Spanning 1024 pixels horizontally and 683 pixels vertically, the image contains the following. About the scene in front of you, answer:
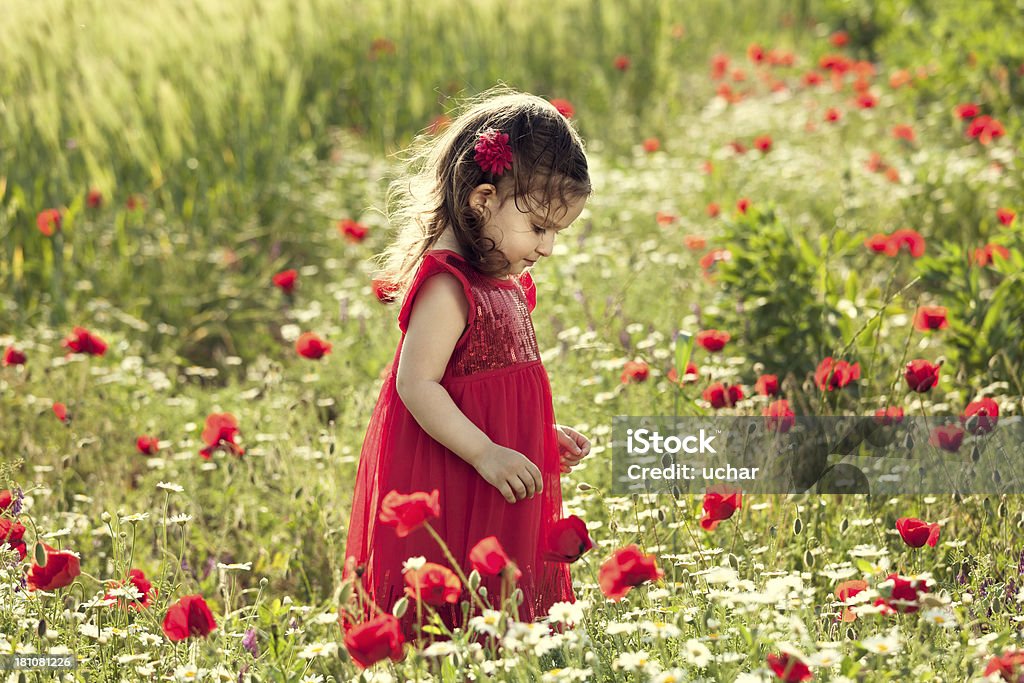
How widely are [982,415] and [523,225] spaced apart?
100cm

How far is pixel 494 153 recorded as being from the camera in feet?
7.14

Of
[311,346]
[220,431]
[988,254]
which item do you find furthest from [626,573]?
[988,254]

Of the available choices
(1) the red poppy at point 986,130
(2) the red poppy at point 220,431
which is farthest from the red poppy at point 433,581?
(1) the red poppy at point 986,130

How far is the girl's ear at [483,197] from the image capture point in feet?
7.29

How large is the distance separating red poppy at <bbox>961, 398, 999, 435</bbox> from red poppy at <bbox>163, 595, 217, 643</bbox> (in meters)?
1.53

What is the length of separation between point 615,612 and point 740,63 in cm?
856

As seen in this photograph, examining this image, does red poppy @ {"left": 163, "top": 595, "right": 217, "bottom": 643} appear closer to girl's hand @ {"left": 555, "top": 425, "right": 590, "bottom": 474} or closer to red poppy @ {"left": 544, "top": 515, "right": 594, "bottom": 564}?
red poppy @ {"left": 544, "top": 515, "right": 594, "bottom": 564}

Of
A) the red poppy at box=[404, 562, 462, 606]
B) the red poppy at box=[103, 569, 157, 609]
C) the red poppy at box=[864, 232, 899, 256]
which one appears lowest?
the red poppy at box=[103, 569, 157, 609]

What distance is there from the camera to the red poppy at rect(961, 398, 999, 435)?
93.3 inches

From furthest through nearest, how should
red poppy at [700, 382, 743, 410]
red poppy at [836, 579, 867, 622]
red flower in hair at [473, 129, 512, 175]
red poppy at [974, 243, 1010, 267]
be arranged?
red poppy at [974, 243, 1010, 267] < red poppy at [700, 382, 743, 410] < red flower in hair at [473, 129, 512, 175] < red poppy at [836, 579, 867, 622]

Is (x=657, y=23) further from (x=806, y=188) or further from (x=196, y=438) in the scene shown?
(x=196, y=438)

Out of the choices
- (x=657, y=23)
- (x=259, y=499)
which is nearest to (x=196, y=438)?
(x=259, y=499)

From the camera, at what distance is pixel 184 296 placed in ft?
16.4

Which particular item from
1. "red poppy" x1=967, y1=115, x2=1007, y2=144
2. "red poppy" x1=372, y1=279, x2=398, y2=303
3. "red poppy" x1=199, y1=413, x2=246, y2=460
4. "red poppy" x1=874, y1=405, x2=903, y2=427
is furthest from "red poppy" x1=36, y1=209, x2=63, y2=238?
"red poppy" x1=967, y1=115, x2=1007, y2=144
